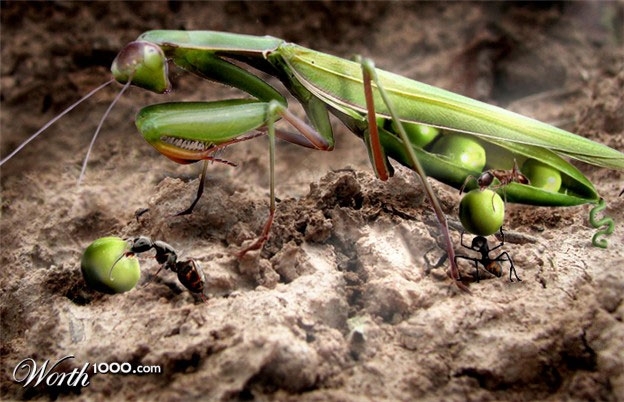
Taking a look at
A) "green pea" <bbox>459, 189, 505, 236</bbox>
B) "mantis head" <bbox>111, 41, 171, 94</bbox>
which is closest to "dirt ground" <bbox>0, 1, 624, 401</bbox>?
"green pea" <bbox>459, 189, 505, 236</bbox>

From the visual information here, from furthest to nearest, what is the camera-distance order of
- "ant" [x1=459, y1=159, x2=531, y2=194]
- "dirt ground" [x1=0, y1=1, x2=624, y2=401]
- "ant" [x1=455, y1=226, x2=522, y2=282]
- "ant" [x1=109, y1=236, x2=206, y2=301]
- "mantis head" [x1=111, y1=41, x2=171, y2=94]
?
1. "ant" [x1=459, y1=159, x2=531, y2=194]
2. "mantis head" [x1=111, y1=41, x2=171, y2=94]
3. "ant" [x1=455, y1=226, x2=522, y2=282]
4. "ant" [x1=109, y1=236, x2=206, y2=301]
5. "dirt ground" [x1=0, y1=1, x2=624, y2=401]

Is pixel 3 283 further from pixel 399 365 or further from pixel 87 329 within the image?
pixel 399 365

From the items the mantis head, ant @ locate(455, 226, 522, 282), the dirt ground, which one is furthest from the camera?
the mantis head

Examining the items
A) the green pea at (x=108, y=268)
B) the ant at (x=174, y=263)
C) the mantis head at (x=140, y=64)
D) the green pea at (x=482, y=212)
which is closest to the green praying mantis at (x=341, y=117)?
the mantis head at (x=140, y=64)

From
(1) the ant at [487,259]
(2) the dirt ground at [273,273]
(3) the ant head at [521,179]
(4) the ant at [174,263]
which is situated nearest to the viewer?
(2) the dirt ground at [273,273]

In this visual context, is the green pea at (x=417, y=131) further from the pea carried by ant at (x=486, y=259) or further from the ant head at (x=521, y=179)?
the pea carried by ant at (x=486, y=259)

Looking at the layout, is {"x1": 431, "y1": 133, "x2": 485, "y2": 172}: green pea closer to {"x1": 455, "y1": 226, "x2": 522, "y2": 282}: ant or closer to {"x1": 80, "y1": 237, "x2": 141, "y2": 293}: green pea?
{"x1": 455, "y1": 226, "x2": 522, "y2": 282}: ant
